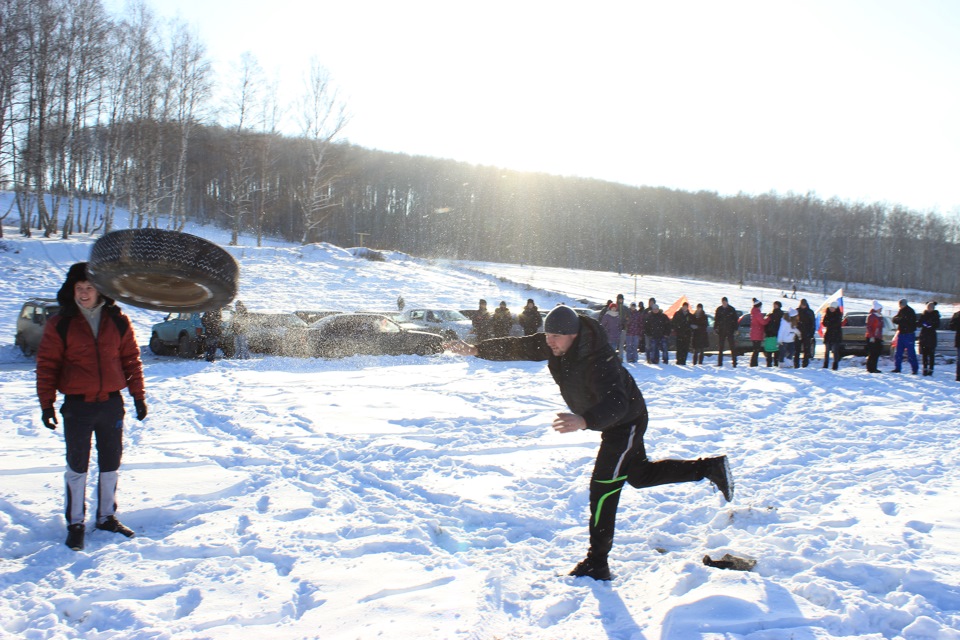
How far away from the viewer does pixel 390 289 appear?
100ft

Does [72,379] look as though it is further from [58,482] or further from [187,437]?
[187,437]

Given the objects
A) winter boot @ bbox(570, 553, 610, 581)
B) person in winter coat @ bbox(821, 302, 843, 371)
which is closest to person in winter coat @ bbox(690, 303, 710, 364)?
Result: person in winter coat @ bbox(821, 302, 843, 371)


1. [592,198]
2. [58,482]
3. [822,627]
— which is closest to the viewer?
[822,627]

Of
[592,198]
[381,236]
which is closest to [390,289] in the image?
[381,236]

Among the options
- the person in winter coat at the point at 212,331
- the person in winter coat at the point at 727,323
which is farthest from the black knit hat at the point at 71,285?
the person in winter coat at the point at 727,323

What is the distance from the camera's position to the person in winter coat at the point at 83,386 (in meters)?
3.89

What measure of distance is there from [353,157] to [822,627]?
78.2m

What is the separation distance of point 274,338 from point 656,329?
935 centimetres

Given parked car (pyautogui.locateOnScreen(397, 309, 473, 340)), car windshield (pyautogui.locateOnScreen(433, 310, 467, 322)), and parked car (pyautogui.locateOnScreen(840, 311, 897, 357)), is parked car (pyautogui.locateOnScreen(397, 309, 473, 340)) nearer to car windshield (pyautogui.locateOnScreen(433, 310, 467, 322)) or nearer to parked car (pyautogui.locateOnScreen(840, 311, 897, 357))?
car windshield (pyautogui.locateOnScreen(433, 310, 467, 322))

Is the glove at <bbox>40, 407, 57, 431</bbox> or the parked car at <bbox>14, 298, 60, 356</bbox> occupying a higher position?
the glove at <bbox>40, 407, 57, 431</bbox>

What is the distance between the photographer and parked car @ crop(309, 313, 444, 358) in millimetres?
15172

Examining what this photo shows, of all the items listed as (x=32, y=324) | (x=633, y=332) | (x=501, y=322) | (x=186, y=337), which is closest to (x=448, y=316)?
(x=501, y=322)

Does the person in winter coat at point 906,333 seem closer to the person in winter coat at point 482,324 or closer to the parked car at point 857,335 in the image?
the parked car at point 857,335

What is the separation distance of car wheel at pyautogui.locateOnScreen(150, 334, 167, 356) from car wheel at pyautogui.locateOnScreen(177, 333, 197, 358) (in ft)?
2.77
